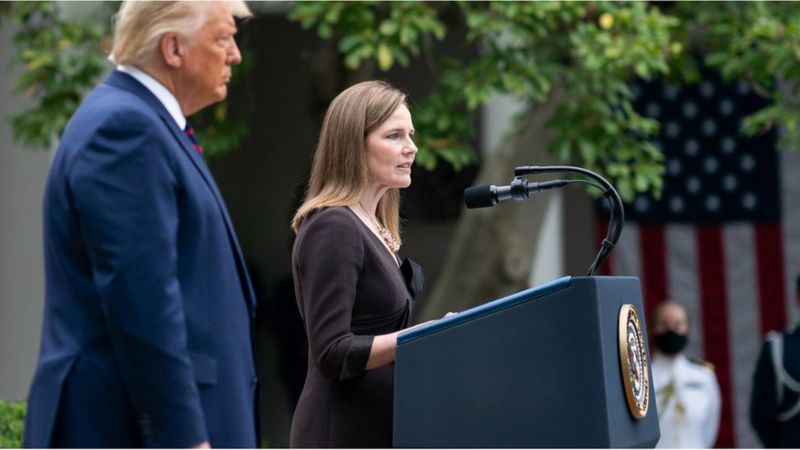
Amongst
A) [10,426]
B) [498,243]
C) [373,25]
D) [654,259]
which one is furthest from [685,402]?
[10,426]

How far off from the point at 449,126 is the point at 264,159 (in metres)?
5.24

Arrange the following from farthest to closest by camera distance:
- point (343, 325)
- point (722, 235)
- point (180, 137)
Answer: point (722, 235) < point (343, 325) < point (180, 137)

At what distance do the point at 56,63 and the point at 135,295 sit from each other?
218 inches

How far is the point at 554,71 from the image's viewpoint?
729cm

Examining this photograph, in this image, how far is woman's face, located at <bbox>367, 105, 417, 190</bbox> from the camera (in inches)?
129

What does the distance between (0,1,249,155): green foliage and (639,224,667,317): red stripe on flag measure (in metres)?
4.12

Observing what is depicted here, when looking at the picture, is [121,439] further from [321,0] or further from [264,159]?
[264,159]

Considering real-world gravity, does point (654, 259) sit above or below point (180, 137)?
below

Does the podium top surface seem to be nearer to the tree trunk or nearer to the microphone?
the microphone

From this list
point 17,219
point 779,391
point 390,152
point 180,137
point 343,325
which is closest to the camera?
point 180,137

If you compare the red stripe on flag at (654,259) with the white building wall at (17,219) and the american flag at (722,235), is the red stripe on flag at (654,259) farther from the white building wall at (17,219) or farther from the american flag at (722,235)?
the white building wall at (17,219)

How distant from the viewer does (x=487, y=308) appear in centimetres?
271

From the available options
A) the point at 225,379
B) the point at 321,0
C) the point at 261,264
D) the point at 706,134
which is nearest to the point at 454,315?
the point at 225,379

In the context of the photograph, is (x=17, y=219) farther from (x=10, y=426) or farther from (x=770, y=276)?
(x=770, y=276)
